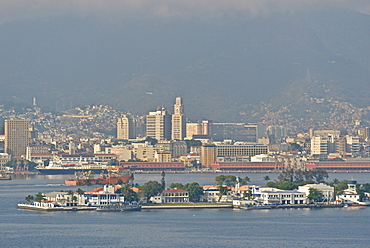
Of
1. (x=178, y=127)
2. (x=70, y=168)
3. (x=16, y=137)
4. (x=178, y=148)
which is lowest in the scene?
(x=70, y=168)

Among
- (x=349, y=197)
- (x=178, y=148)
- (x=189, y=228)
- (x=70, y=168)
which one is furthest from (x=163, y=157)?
(x=189, y=228)

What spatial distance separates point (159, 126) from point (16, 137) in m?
26.9

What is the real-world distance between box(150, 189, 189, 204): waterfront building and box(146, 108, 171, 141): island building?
Answer: 346ft

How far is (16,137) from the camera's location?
160125mm

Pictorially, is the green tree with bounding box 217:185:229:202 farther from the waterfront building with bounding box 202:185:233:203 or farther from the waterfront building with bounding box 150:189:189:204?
the waterfront building with bounding box 150:189:189:204

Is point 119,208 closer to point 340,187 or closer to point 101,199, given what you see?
point 101,199

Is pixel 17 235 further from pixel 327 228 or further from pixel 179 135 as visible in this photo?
pixel 179 135

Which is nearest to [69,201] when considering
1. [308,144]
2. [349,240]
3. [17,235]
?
[17,235]

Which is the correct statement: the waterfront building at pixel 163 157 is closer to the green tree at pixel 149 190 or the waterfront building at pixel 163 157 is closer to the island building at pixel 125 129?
the island building at pixel 125 129

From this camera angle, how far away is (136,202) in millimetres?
70125

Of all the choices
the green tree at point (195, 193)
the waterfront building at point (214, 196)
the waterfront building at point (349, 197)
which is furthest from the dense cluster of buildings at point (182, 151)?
the green tree at point (195, 193)

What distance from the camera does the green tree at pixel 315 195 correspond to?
70.6 m

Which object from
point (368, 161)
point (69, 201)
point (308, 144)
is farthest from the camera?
point (308, 144)

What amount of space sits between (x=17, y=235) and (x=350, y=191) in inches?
1008
